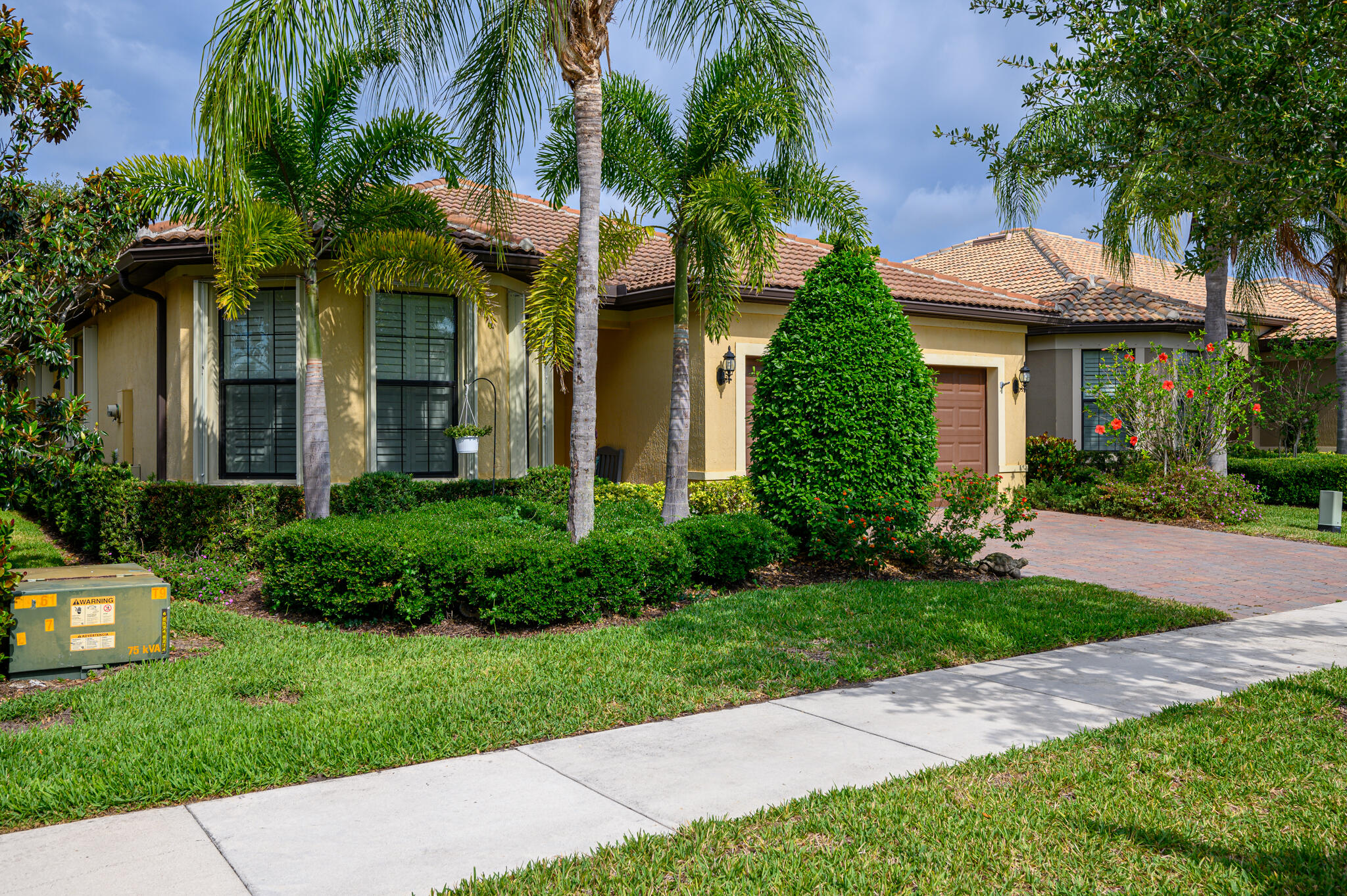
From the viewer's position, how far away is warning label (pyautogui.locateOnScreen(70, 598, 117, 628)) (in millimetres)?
5949

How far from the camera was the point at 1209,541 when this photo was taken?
12.9 meters

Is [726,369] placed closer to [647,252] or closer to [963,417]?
[647,252]

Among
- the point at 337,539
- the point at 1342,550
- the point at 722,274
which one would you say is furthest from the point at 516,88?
the point at 1342,550

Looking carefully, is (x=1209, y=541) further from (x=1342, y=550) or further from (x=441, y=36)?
(x=441, y=36)

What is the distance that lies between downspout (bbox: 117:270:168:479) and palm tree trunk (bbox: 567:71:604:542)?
6361 millimetres

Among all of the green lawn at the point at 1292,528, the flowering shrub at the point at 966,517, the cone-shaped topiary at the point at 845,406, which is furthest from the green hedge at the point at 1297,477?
the cone-shaped topiary at the point at 845,406

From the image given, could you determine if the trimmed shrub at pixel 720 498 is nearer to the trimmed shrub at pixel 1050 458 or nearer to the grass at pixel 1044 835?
the trimmed shrub at pixel 1050 458

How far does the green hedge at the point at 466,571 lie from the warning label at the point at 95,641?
5.26ft

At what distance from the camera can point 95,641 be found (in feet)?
19.8

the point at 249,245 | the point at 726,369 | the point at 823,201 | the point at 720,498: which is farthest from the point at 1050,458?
the point at 249,245

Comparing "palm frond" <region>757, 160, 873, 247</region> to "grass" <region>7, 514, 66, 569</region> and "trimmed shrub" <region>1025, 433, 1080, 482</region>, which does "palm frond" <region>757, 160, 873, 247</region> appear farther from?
"trimmed shrub" <region>1025, 433, 1080, 482</region>

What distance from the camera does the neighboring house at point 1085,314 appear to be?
62.6 ft

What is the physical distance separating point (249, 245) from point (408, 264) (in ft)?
5.64

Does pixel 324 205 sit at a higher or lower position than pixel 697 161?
Result: lower
